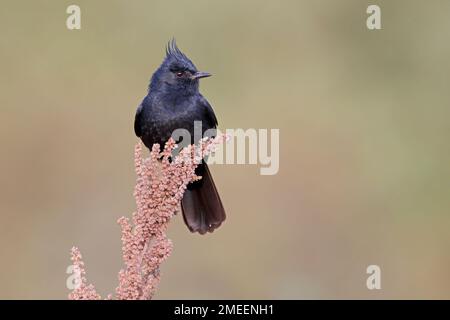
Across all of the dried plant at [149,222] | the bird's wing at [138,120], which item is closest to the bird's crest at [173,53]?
the bird's wing at [138,120]

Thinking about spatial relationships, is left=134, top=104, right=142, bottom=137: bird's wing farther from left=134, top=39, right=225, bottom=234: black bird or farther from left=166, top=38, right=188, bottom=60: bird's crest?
left=166, top=38, right=188, bottom=60: bird's crest

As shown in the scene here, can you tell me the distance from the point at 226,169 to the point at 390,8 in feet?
12.4

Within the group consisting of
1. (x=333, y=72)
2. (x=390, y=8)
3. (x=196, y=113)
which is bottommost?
(x=196, y=113)

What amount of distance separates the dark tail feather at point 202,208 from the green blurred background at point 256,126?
5.93 feet

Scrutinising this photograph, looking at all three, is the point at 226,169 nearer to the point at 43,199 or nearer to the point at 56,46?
the point at 43,199

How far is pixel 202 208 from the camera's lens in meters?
6.65

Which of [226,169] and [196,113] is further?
[226,169]

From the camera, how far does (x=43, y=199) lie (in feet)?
31.0

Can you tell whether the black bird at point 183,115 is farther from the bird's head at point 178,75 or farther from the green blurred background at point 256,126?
the green blurred background at point 256,126

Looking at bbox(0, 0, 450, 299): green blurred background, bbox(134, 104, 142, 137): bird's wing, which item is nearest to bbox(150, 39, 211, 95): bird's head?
bbox(134, 104, 142, 137): bird's wing

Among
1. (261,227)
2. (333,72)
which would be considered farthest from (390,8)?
(261,227)

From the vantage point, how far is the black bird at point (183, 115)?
663cm
